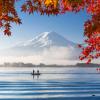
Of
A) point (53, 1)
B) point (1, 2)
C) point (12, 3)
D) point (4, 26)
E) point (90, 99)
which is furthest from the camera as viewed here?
point (90, 99)

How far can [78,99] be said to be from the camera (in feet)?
168

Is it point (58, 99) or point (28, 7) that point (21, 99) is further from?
point (28, 7)

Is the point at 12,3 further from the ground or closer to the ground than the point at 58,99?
further from the ground

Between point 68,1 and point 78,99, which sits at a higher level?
point 68,1

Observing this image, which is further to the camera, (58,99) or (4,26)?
(58,99)

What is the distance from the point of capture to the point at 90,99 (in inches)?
1956

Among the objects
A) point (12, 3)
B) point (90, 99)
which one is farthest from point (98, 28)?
point (90, 99)

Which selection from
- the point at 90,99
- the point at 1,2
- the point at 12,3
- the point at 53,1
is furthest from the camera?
the point at 90,99

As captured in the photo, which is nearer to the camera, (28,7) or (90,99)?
(28,7)

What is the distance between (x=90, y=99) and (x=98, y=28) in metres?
36.7

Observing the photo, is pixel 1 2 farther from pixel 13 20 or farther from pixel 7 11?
pixel 13 20

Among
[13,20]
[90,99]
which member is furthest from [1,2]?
[90,99]

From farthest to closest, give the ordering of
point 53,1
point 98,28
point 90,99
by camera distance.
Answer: point 90,99, point 98,28, point 53,1

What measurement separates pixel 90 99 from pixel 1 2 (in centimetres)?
4109
